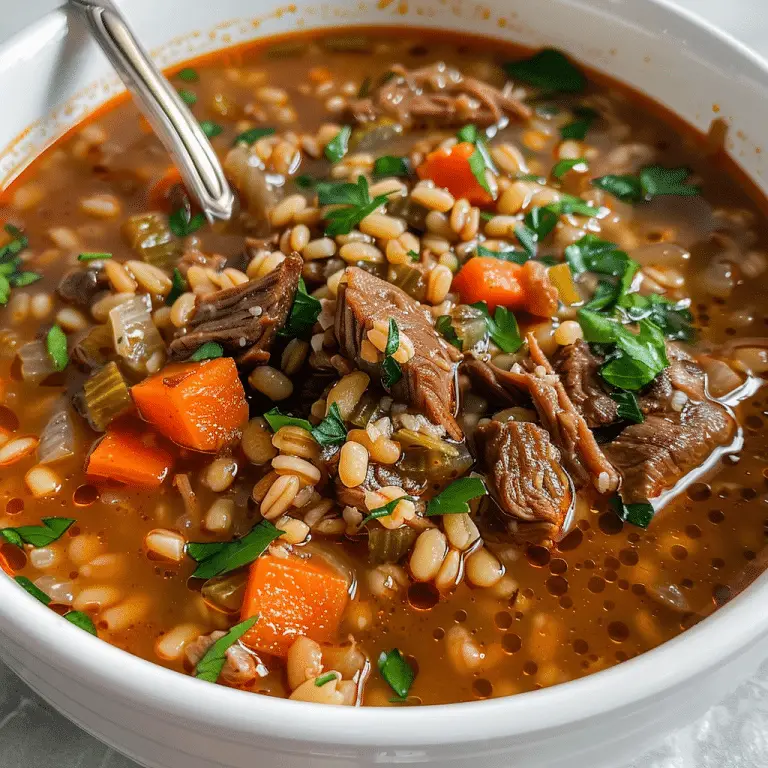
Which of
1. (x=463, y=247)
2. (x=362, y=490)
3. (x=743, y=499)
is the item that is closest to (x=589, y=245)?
(x=463, y=247)

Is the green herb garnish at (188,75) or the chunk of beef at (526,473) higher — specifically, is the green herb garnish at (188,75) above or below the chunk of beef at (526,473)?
above

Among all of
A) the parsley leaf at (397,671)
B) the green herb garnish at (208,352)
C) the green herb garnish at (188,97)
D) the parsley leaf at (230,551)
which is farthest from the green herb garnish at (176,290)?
the parsley leaf at (397,671)

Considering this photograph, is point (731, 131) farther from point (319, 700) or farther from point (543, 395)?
point (319, 700)

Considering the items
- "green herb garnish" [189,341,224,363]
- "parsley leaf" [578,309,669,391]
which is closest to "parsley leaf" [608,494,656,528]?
"parsley leaf" [578,309,669,391]

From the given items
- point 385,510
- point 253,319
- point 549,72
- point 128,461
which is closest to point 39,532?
point 128,461

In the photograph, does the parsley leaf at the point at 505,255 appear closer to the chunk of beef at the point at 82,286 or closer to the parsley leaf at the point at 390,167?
the parsley leaf at the point at 390,167

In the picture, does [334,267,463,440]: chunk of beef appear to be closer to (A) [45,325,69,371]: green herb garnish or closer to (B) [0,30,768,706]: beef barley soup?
(B) [0,30,768,706]: beef barley soup

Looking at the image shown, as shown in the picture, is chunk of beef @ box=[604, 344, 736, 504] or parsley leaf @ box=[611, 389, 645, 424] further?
parsley leaf @ box=[611, 389, 645, 424]

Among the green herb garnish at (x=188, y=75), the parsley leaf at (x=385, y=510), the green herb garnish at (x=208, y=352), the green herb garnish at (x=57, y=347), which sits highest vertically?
the green herb garnish at (x=188, y=75)
